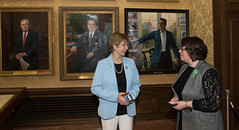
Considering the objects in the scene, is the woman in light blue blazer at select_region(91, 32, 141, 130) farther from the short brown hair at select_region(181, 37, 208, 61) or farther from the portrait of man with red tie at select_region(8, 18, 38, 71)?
the portrait of man with red tie at select_region(8, 18, 38, 71)

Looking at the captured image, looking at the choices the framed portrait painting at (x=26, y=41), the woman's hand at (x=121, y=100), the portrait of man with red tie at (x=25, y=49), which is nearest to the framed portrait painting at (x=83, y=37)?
the framed portrait painting at (x=26, y=41)

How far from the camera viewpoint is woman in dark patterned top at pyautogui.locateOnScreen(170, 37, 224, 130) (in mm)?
2383

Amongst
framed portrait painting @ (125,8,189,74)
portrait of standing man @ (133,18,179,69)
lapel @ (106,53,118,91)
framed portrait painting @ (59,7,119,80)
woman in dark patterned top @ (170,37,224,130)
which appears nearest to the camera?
woman in dark patterned top @ (170,37,224,130)

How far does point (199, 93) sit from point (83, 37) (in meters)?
3.75

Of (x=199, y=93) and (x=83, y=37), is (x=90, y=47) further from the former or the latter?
(x=199, y=93)

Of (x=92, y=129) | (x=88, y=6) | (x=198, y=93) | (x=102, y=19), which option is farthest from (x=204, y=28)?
(x=92, y=129)

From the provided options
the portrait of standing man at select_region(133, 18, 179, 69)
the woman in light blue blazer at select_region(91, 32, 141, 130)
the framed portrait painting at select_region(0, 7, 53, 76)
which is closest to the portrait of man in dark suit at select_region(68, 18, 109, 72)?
the framed portrait painting at select_region(0, 7, 53, 76)

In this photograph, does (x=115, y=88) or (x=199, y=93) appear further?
(x=115, y=88)

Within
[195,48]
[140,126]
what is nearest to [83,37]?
[140,126]

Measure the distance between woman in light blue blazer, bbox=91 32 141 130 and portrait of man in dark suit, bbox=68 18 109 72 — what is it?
2.47m

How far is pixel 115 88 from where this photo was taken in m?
3.04

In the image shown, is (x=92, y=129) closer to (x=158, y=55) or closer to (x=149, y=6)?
(x=158, y=55)

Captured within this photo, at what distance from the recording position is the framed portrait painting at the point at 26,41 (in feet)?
17.5

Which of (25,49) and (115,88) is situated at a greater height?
(25,49)
